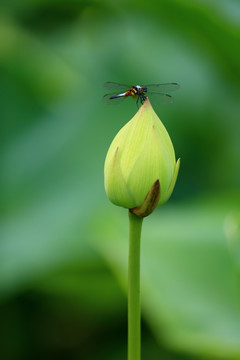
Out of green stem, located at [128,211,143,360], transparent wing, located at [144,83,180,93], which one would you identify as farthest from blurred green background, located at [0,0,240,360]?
green stem, located at [128,211,143,360]

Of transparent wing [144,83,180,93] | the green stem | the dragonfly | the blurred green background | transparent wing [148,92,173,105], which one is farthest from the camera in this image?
the blurred green background

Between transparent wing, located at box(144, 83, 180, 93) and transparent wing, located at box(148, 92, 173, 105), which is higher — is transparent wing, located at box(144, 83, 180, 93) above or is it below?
above

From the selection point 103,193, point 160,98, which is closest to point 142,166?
point 160,98

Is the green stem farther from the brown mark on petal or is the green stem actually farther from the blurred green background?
the blurred green background

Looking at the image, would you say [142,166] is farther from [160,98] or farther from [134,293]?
[160,98]

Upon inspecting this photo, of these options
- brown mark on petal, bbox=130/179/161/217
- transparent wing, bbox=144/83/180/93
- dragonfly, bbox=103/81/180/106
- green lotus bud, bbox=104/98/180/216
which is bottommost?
brown mark on petal, bbox=130/179/161/217

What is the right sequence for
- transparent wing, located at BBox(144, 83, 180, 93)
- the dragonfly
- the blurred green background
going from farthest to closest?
the blurred green background < transparent wing, located at BBox(144, 83, 180, 93) < the dragonfly

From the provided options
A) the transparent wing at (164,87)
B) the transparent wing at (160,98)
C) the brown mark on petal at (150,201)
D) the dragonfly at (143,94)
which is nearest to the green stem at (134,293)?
the brown mark on petal at (150,201)

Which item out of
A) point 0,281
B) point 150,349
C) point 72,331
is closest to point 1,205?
point 0,281

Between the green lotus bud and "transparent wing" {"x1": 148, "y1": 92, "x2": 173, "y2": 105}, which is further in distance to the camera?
"transparent wing" {"x1": 148, "y1": 92, "x2": 173, "y2": 105}
